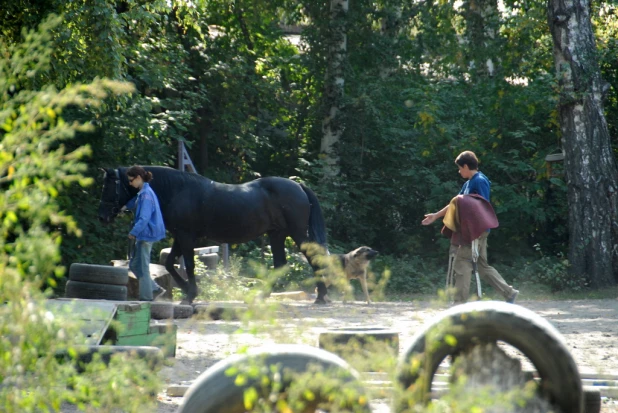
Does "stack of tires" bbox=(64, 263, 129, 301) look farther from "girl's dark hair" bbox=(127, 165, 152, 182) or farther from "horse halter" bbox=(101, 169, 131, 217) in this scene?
"horse halter" bbox=(101, 169, 131, 217)

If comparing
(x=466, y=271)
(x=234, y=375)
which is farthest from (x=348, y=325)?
(x=234, y=375)

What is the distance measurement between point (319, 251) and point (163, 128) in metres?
6.89

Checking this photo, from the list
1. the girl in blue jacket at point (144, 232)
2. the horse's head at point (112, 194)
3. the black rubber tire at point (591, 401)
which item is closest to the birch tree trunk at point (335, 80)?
the horse's head at point (112, 194)

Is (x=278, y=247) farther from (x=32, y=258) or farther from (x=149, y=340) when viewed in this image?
(x=32, y=258)

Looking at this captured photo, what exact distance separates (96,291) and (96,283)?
0.35 ft

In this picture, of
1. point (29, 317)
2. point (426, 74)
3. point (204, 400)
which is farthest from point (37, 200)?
point (426, 74)

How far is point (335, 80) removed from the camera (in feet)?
75.3

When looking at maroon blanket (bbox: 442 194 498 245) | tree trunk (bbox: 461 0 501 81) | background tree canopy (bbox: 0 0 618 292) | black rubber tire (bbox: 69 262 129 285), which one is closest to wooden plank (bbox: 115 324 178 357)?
black rubber tire (bbox: 69 262 129 285)

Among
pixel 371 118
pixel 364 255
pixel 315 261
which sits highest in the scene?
pixel 371 118

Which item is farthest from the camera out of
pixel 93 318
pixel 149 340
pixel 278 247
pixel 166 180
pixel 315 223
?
pixel 278 247

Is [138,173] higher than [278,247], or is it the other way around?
[138,173]

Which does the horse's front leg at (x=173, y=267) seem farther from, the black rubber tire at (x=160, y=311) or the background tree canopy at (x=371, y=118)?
the background tree canopy at (x=371, y=118)

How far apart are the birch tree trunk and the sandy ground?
29.5 feet

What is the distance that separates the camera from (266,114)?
2473 cm
